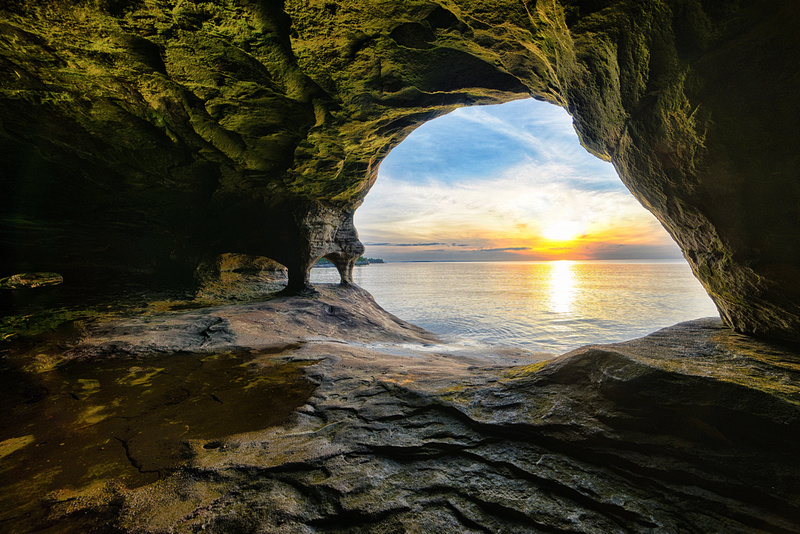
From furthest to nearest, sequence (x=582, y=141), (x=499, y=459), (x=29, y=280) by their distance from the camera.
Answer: (x=29, y=280) < (x=582, y=141) < (x=499, y=459)

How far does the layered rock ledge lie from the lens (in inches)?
76.8

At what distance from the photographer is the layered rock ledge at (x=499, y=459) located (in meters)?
1.95

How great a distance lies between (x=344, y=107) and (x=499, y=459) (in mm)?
8394

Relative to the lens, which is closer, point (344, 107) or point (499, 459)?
point (499, 459)

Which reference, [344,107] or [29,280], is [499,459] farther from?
[29,280]

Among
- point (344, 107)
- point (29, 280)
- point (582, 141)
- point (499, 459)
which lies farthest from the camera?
point (29, 280)

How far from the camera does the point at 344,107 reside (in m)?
7.90

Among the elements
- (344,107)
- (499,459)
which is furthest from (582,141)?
(499,459)

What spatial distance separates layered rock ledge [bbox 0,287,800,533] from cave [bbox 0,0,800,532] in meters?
0.02

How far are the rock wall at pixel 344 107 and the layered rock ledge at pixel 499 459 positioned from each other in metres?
1.95

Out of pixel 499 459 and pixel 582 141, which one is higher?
pixel 582 141

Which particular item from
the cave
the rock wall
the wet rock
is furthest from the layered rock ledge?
the wet rock

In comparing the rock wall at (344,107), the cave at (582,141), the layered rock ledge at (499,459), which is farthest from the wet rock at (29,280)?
the layered rock ledge at (499,459)

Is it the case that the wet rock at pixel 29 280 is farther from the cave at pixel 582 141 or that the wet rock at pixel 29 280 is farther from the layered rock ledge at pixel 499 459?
the layered rock ledge at pixel 499 459
